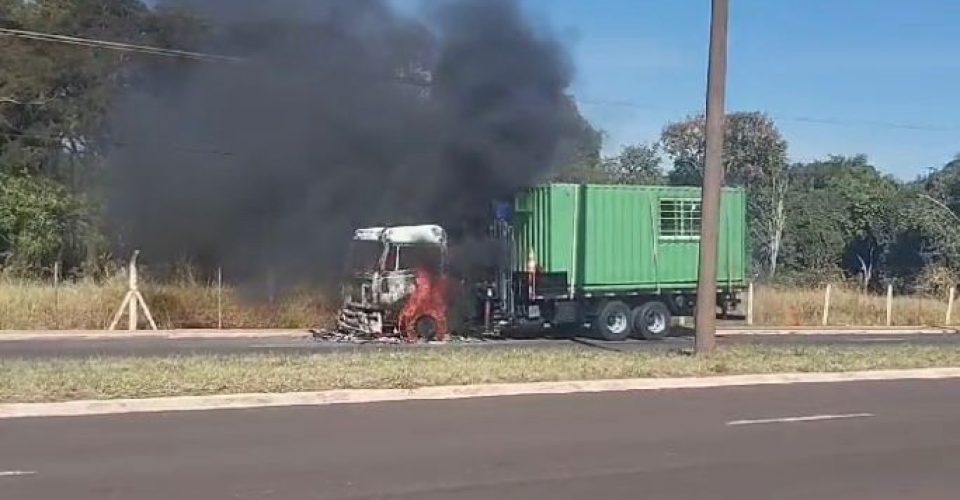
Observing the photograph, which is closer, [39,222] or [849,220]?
[39,222]

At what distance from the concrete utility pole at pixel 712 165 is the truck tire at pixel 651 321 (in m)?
7.69

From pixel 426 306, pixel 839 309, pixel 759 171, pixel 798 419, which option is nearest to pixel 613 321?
pixel 426 306

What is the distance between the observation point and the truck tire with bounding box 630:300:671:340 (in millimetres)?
26766

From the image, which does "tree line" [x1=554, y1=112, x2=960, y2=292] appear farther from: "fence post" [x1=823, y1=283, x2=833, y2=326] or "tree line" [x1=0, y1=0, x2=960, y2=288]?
"fence post" [x1=823, y1=283, x2=833, y2=326]

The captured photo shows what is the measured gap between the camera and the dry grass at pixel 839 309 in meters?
36.0

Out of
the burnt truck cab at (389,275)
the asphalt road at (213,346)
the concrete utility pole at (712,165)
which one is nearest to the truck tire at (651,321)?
the asphalt road at (213,346)

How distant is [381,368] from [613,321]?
11484 mm

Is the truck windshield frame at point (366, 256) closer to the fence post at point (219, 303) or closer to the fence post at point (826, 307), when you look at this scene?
the fence post at point (219, 303)

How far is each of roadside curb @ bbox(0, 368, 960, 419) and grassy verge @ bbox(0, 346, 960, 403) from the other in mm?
278

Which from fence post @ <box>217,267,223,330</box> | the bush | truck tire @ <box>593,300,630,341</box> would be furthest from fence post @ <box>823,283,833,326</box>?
the bush

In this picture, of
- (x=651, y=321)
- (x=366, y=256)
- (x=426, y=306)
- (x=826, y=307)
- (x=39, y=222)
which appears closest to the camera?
(x=426, y=306)

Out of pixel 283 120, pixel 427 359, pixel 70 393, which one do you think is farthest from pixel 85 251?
pixel 70 393

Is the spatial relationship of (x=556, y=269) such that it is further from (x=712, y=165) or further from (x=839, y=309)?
(x=839, y=309)

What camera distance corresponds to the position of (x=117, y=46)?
3312 centimetres
